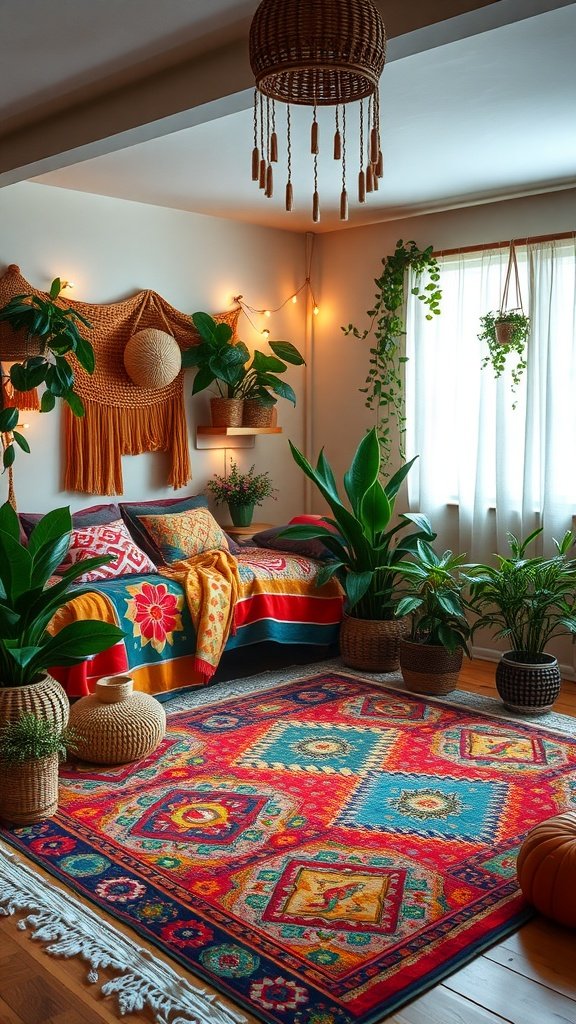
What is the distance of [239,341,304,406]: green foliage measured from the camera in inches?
239

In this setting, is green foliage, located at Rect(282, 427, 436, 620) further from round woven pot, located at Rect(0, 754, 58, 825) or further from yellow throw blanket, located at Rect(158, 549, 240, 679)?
round woven pot, located at Rect(0, 754, 58, 825)

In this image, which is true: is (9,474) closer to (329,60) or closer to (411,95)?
(411,95)

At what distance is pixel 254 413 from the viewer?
→ 609cm

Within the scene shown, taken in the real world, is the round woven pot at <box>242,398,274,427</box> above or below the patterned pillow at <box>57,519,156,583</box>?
above

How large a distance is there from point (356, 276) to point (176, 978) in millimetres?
4940

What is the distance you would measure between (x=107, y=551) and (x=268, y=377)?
6.00 ft

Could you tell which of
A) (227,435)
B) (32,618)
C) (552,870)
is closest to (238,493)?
(227,435)

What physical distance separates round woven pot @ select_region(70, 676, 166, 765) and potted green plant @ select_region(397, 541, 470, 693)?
144 cm

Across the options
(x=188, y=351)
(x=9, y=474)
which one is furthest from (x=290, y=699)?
(x=188, y=351)

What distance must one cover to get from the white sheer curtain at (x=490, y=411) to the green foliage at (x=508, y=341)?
0.05 metres

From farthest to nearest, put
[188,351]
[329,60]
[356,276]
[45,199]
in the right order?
[356,276], [188,351], [45,199], [329,60]

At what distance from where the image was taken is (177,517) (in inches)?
212

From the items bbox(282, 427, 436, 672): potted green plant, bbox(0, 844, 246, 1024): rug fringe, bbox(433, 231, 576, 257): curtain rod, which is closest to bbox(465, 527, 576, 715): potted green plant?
bbox(282, 427, 436, 672): potted green plant

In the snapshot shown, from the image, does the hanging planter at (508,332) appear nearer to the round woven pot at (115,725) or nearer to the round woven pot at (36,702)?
the round woven pot at (115,725)
